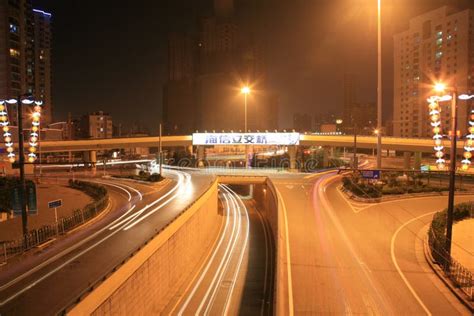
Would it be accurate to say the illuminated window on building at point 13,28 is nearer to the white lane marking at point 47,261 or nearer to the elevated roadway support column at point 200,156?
the elevated roadway support column at point 200,156

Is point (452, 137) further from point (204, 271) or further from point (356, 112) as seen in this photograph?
point (356, 112)

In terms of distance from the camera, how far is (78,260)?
1409 cm

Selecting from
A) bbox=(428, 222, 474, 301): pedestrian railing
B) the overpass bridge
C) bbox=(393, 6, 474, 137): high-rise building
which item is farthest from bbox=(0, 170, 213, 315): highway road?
bbox=(393, 6, 474, 137): high-rise building

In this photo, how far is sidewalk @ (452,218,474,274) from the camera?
1587 centimetres

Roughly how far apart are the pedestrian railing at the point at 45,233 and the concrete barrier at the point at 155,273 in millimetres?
5343

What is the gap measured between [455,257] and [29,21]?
9185 centimetres

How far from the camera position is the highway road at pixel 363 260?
12.4m

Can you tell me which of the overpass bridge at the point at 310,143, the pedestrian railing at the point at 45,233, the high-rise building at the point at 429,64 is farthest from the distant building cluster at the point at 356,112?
the pedestrian railing at the point at 45,233

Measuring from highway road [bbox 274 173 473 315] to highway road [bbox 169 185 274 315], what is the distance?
9.36 feet

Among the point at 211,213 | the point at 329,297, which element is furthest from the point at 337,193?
the point at 329,297

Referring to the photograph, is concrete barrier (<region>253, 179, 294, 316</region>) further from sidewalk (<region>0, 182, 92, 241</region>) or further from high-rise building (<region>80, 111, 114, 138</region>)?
high-rise building (<region>80, 111, 114, 138</region>)

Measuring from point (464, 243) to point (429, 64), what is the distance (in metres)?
86.0

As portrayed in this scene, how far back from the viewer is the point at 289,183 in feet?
119

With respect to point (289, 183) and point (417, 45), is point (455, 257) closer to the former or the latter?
point (289, 183)
